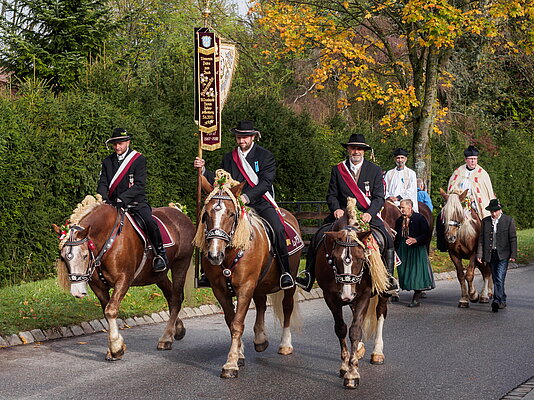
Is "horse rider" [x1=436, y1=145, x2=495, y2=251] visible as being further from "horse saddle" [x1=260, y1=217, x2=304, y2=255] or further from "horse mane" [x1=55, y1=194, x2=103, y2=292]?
"horse mane" [x1=55, y1=194, x2=103, y2=292]

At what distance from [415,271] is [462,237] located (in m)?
1.13

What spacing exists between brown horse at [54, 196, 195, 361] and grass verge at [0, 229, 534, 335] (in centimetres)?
129

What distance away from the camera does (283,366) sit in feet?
30.1

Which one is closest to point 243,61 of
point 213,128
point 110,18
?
point 110,18

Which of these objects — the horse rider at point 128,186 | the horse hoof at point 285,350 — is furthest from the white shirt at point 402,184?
the horse rider at point 128,186

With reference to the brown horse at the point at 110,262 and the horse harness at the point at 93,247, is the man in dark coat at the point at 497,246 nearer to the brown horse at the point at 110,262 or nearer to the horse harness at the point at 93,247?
the brown horse at the point at 110,262

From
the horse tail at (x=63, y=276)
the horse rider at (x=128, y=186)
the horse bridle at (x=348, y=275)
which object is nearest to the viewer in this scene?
the horse bridle at (x=348, y=275)

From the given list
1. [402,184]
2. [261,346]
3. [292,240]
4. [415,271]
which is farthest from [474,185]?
[261,346]

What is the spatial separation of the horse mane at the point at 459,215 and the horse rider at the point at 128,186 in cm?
611

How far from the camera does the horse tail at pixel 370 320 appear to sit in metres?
A: 9.61

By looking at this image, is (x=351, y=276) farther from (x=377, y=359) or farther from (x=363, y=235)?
(x=377, y=359)

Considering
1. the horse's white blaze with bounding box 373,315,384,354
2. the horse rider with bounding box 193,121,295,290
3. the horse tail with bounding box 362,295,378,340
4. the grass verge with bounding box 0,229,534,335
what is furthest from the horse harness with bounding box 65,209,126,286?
the horse's white blaze with bounding box 373,315,384,354

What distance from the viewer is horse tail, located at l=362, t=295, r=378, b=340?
31.5 ft

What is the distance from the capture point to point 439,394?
311 inches
